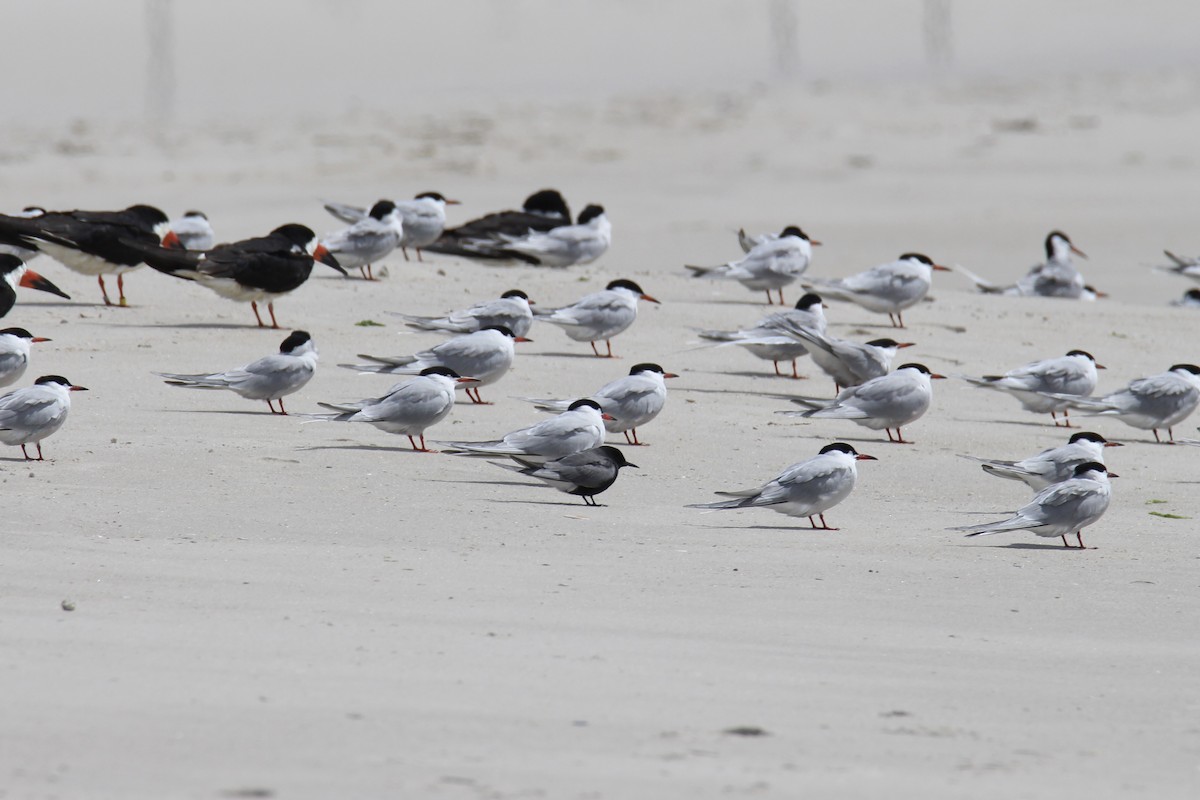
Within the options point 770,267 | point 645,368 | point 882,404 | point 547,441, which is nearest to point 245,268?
point 645,368

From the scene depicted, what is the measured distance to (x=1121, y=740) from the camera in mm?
3320

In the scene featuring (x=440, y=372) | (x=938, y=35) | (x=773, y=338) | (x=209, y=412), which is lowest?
(x=209, y=412)

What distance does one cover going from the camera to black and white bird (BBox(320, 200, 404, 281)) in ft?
37.4

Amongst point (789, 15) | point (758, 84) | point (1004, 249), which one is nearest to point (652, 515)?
point (1004, 249)

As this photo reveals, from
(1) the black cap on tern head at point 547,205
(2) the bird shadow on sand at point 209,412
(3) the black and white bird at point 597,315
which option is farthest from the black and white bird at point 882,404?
(1) the black cap on tern head at point 547,205

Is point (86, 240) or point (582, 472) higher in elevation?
point (86, 240)

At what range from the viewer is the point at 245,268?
982cm

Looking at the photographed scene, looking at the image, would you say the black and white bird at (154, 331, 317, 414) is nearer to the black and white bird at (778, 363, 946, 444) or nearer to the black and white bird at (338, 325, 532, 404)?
the black and white bird at (338, 325, 532, 404)

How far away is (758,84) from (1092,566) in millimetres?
28615

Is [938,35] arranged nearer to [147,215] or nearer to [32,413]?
[147,215]

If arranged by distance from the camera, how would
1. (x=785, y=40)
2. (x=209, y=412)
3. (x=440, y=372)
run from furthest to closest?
(x=785, y=40)
(x=209, y=412)
(x=440, y=372)

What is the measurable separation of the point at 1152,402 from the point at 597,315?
2.96 m

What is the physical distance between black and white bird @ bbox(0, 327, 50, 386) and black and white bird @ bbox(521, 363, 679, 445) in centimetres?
211

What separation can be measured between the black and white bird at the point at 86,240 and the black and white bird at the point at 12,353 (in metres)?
2.99
